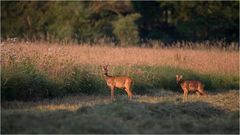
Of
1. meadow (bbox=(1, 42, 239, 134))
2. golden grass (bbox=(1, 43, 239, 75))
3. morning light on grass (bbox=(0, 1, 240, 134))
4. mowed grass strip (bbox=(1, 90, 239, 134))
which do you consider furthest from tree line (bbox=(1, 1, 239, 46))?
mowed grass strip (bbox=(1, 90, 239, 134))

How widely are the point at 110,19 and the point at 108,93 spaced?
956 inches

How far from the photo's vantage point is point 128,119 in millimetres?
12891

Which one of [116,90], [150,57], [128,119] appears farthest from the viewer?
[150,57]

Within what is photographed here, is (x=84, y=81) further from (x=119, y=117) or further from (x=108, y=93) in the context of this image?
(x=119, y=117)

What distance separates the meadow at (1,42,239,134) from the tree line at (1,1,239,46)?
12.8 m

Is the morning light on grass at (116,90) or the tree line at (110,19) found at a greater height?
the tree line at (110,19)

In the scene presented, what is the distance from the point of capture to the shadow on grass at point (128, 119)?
11.6m

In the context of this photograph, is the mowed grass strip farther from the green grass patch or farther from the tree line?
the tree line

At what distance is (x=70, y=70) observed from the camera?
57.5 ft

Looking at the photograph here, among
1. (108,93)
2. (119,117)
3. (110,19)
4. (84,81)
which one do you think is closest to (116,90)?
(108,93)

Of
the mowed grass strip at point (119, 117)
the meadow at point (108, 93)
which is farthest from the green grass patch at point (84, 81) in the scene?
the mowed grass strip at point (119, 117)

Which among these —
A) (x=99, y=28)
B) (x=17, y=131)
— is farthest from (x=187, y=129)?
(x=99, y=28)

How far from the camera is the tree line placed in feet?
129

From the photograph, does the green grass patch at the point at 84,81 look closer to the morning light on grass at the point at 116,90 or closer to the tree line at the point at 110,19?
the morning light on grass at the point at 116,90
